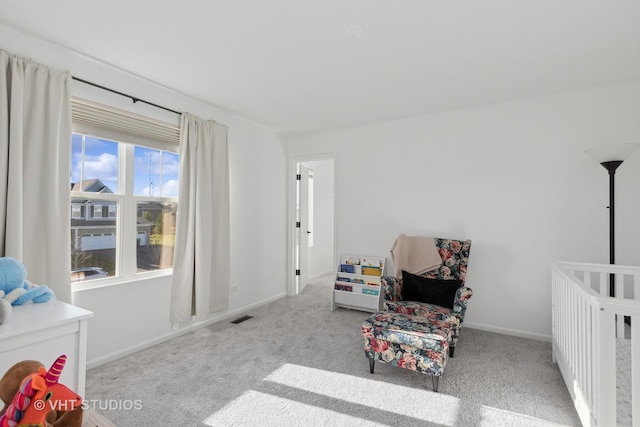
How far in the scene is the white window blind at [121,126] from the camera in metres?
2.36

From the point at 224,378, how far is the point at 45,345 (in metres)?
1.24

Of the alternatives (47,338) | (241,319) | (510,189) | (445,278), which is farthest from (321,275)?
(47,338)

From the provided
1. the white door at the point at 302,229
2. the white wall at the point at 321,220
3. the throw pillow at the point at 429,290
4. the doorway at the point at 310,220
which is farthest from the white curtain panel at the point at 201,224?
the white wall at the point at 321,220

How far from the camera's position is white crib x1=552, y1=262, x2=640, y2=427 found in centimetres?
137

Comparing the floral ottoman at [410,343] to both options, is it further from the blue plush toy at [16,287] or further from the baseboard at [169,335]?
the blue plush toy at [16,287]

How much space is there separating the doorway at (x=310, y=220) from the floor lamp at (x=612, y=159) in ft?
8.77

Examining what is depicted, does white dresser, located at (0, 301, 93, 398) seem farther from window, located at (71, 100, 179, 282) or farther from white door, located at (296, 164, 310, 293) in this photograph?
white door, located at (296, 164, 310, 293)

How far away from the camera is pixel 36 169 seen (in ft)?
6.80

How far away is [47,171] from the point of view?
2.12m

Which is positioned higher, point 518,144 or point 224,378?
point 518,144

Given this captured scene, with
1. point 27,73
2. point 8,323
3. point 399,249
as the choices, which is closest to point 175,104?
point 27,73

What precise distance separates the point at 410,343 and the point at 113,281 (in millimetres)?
2448

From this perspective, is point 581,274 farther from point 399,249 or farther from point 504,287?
point 399,249

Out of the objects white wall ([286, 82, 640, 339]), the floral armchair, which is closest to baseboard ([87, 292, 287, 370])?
white wall ([286, 82, 640, 339])
